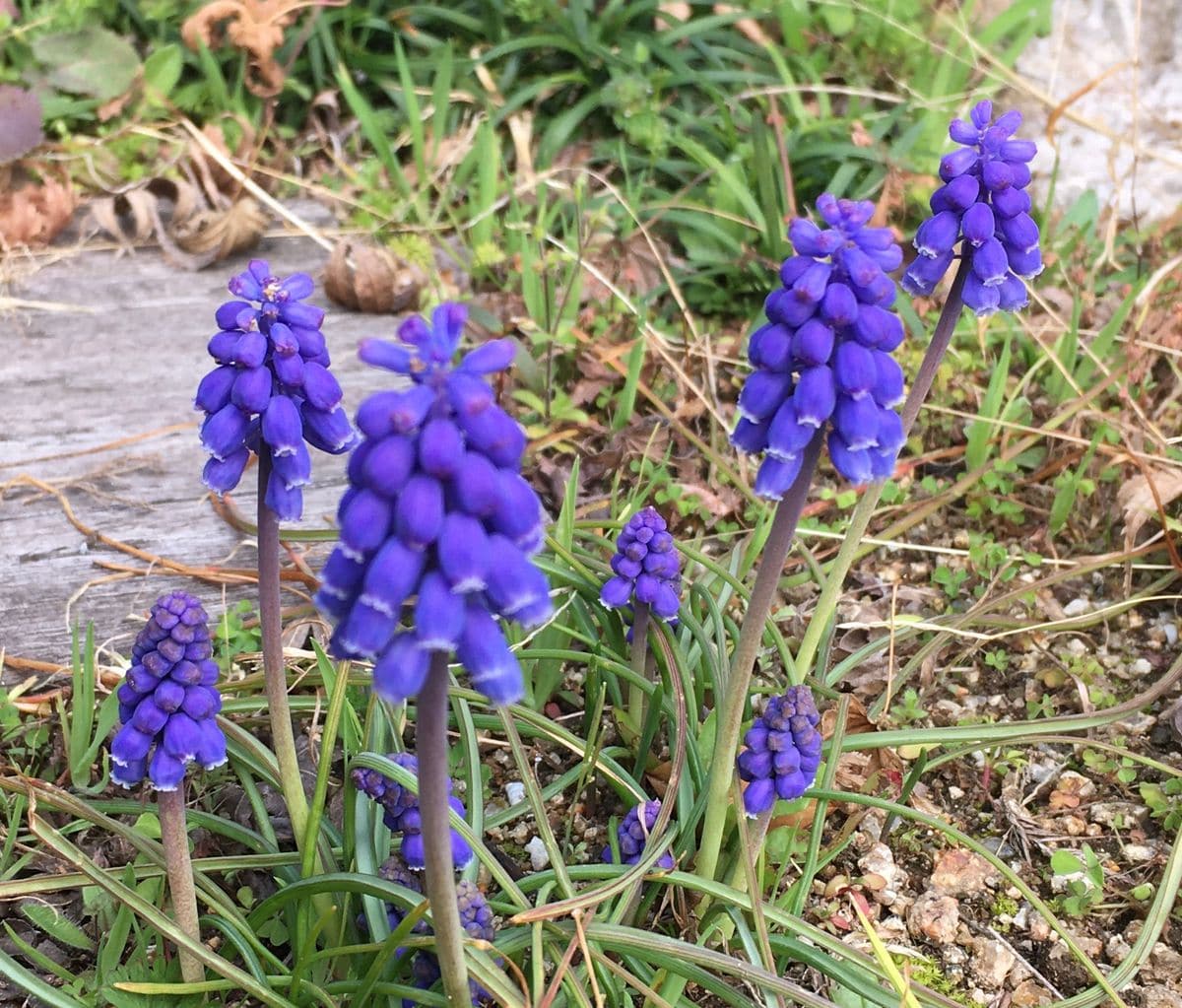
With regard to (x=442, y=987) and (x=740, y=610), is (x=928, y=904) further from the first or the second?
(x=442, y=987)

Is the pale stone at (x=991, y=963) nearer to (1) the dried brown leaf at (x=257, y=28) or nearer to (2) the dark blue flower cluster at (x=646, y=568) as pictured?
(2) the dark blue flower cluster at (x=646, y=568)

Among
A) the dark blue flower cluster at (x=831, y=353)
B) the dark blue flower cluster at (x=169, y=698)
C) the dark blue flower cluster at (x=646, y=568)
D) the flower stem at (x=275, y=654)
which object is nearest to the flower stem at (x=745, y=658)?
the dark blue flower cluster at (x=831, y=353)

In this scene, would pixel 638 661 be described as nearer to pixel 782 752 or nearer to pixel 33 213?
pixel 782 752

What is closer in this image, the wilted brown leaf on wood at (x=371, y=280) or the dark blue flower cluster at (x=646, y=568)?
the dark blue flower cluster at (x=646, y=568)

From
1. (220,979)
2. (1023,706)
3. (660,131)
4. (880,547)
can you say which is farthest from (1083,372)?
(220,979)

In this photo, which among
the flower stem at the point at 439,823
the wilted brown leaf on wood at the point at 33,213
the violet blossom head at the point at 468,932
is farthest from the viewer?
the wilted brown leaf on wood at the point at 33,213

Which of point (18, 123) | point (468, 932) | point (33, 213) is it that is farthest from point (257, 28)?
point (468, 932)
